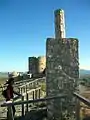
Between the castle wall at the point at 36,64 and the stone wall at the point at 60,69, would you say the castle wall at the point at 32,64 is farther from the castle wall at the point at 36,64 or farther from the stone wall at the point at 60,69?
the stone wall at the point at 60,69

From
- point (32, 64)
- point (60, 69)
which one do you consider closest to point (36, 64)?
point (32, 64)

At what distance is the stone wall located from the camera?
9637 mm

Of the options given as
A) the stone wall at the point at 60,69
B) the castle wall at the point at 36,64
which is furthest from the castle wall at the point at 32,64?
the stone wall at the point at 60,69

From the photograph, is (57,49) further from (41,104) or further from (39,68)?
(39,68)

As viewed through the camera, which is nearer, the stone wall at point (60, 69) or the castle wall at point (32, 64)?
the stone wall at point (60, 69)

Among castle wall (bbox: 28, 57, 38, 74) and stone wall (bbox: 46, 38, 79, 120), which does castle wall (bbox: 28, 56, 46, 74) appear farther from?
stone wall (bbox: 46, 38, 79, 120)

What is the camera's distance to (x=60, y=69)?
974cm

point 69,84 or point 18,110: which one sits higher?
point 69,84

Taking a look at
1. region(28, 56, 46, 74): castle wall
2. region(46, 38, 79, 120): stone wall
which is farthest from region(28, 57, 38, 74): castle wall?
region(46, 38, 79, 120): stone wall

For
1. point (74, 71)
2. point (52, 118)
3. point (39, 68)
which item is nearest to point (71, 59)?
point (74, 71)

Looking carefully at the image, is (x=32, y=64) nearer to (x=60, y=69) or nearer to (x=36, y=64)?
(x=36, y=64)

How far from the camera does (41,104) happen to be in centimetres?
1248

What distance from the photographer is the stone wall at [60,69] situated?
9637 millimetres

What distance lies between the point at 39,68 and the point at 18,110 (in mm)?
21509
